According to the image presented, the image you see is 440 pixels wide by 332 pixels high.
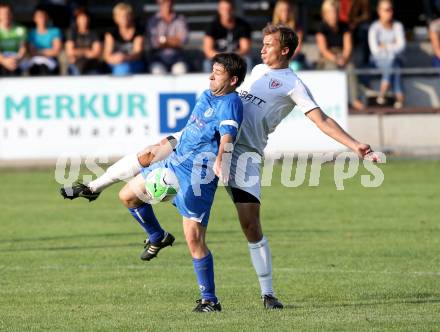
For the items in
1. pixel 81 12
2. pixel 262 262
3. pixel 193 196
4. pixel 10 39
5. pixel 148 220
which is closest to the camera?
pixel 193 196

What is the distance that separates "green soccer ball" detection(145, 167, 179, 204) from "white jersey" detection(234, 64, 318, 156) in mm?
516

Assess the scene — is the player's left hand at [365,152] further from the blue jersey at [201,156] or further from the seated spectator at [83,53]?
the seated spectator at [83,53]

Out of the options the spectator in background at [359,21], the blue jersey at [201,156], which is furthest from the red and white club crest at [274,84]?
the spectator in background at [359,21]

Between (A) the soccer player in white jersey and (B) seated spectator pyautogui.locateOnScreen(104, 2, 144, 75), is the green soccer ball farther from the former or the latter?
(B) seated spectator pyautogui.locateOnScreen(104, 2, 144, 75)

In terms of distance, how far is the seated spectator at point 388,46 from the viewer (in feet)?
72.5

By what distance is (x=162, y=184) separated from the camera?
358 inches

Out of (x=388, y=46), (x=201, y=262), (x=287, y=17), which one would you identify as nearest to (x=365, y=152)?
(x=201, y=262)

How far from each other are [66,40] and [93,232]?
9836mm

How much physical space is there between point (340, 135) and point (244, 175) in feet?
2.57

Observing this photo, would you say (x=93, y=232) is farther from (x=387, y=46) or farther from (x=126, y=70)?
(x=387, y=46)

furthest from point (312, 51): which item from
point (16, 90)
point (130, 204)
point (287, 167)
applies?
point (130, 204)

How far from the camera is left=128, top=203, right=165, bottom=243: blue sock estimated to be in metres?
9.78

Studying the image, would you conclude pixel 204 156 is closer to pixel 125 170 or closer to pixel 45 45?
pixel 125 170

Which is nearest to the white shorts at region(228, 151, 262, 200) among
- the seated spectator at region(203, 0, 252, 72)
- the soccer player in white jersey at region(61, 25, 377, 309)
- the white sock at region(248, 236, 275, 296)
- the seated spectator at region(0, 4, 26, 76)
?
the soccer player in white jersey at region(61, 25, 377, 309)
